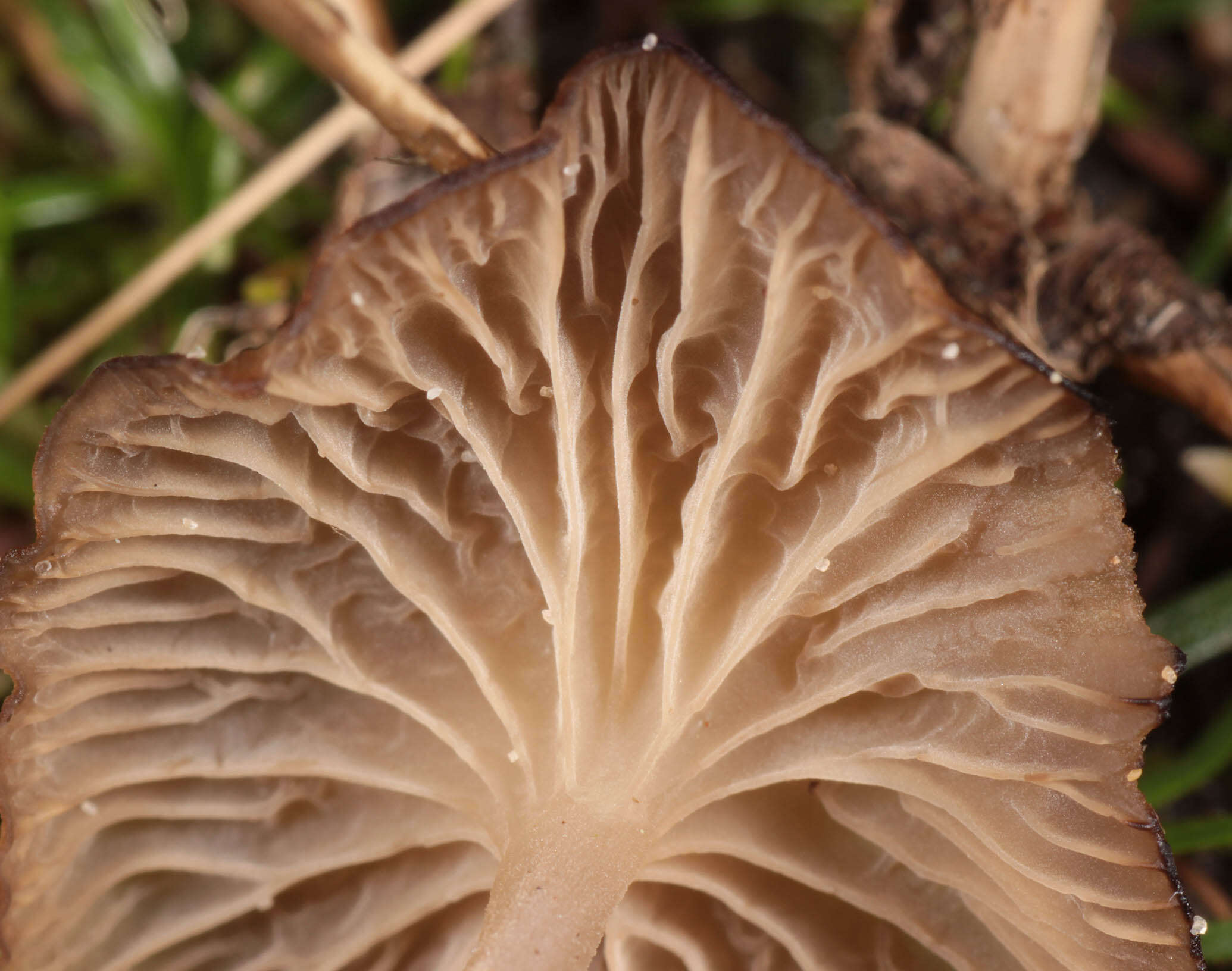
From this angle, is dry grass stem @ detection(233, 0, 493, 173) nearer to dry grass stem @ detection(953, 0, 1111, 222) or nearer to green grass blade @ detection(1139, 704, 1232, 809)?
dry grass stem @ detection(953, 0, 1111, 222)

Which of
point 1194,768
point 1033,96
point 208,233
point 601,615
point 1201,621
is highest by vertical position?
point 208,233

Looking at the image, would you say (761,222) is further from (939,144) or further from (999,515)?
(939,144)

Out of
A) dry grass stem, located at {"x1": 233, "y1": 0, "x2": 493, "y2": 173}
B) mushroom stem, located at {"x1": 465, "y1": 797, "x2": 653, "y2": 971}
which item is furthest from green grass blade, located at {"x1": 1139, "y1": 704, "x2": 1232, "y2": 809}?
dry grass stem, located at {"x1": 233, "y1": 0, "x2": 493, "y2": 173}

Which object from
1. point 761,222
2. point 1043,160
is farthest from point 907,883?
point 1043,160

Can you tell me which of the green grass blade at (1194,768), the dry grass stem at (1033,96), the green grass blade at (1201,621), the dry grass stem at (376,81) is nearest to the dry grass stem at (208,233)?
the dry grass stem at (376,81)

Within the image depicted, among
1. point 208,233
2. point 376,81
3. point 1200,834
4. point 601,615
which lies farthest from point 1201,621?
point 208,233

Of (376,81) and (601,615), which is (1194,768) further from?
(376,81)
